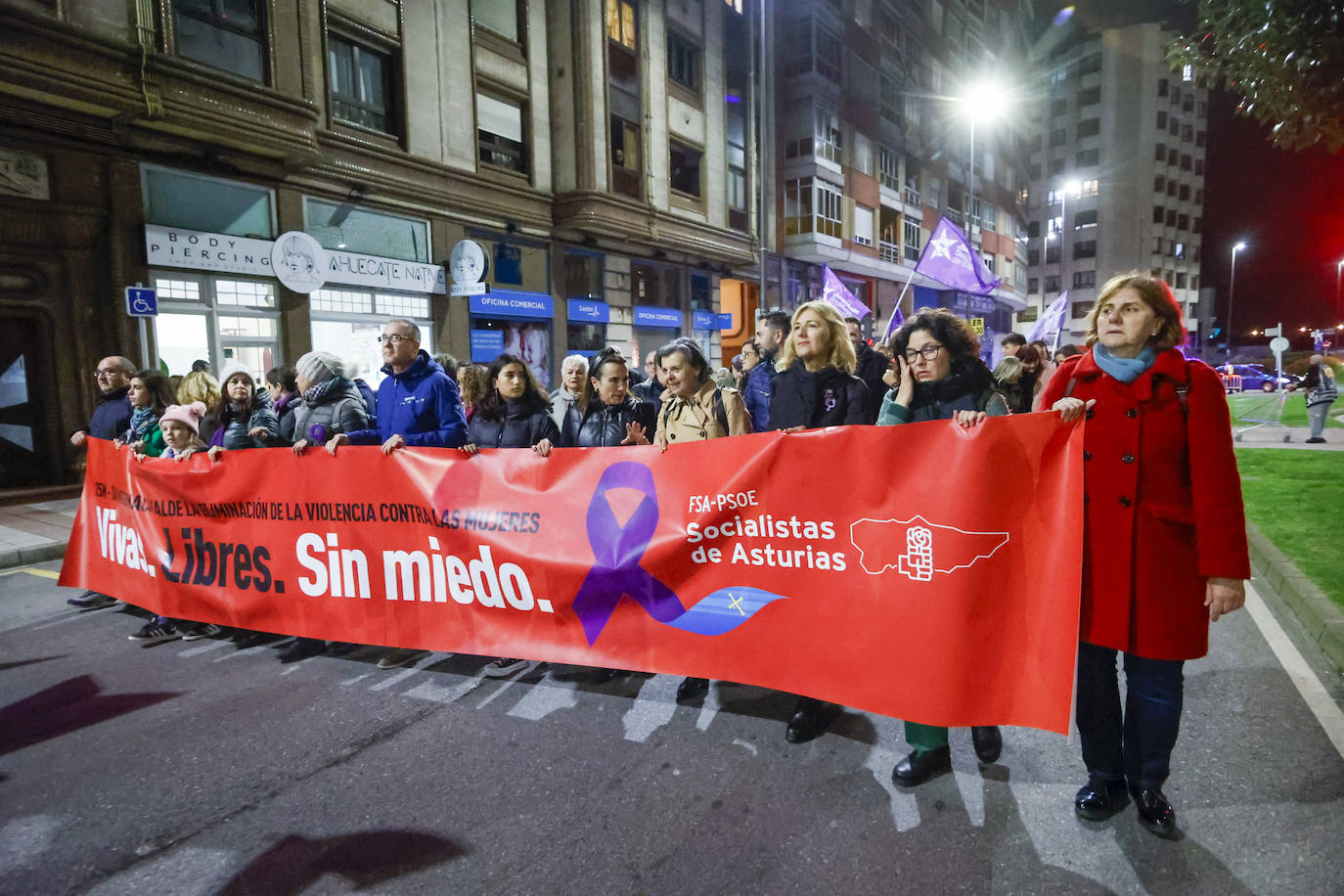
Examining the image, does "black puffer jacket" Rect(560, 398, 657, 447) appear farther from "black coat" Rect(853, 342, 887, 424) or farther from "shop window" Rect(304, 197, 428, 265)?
"shop window" Rect(304, 197, 428, 265)

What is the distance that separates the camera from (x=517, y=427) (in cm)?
486

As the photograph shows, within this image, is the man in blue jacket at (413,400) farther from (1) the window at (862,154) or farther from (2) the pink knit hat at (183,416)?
(1) the window at (862,154)

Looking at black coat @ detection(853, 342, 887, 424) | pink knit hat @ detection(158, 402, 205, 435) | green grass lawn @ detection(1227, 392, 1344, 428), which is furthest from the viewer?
green grass lawn @ detection(1227, 392, 1344, 428)

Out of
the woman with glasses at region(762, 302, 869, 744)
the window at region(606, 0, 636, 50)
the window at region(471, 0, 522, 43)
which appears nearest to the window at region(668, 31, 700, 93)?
the window at region(606, 0, 636, 50)

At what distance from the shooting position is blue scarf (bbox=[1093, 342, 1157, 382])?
2627 millimetres

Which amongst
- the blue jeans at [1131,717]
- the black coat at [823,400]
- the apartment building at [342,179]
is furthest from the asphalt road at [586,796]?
the apartment building at [342,179]

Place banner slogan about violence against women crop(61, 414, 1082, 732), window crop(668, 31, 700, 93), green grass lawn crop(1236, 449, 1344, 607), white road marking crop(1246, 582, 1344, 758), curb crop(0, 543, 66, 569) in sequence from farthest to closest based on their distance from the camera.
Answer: window crop(668, 31, 700, 93) < curb crop(0, 543, 66, 569) < green grass lawn crop(1236, 449, 1344, 607) < white road marking crop(1246, 582, 1344, 758) < banner slogan about violence against women crop(61, 414, 1082, 732)

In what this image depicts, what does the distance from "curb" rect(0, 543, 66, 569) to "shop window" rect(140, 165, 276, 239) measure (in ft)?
20.6

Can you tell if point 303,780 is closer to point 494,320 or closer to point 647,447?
point 647,447

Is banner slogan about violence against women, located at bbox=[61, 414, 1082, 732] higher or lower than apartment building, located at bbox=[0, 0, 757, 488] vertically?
lower

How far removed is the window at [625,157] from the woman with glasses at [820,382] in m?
18.1

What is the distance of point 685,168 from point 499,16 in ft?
25.4

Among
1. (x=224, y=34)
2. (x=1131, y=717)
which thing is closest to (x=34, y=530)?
(x=224, y=34)

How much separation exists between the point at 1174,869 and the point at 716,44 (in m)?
26.6
